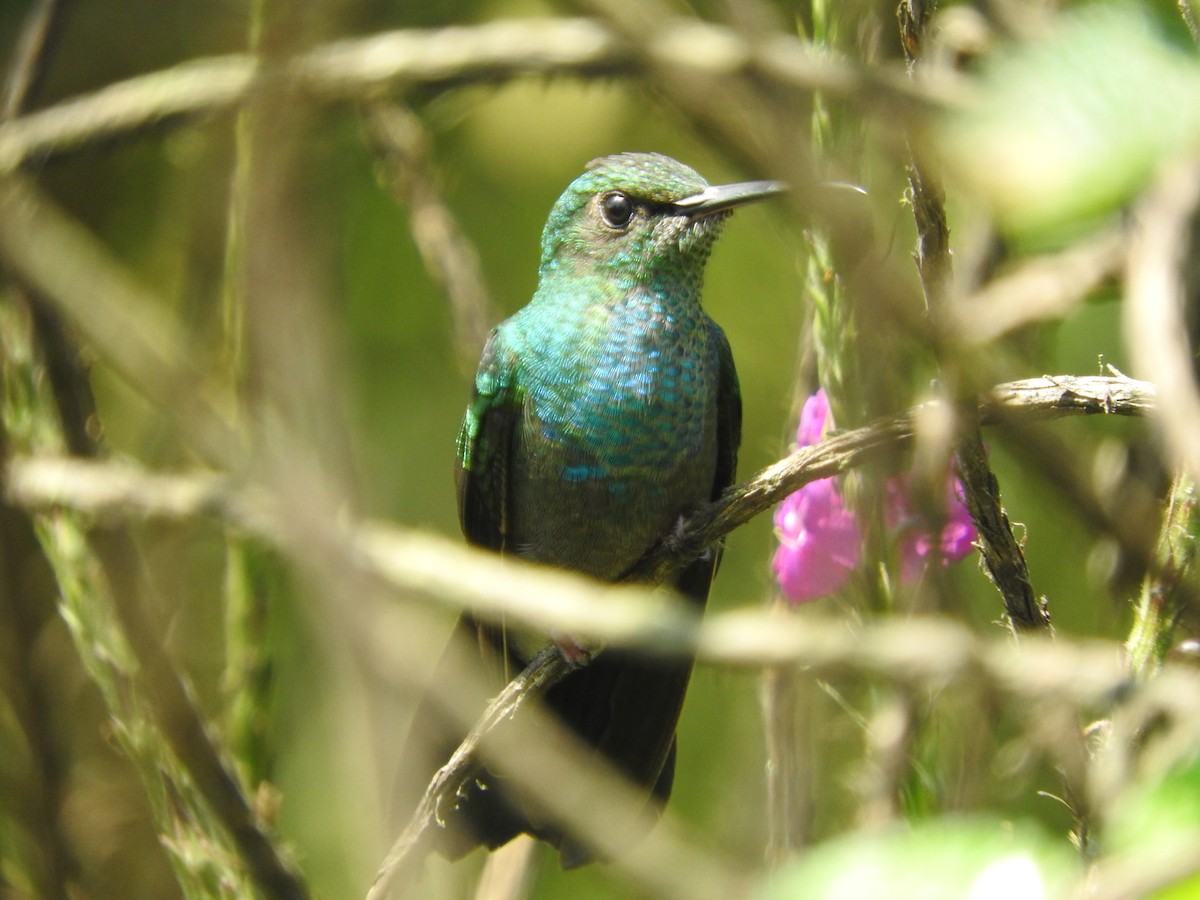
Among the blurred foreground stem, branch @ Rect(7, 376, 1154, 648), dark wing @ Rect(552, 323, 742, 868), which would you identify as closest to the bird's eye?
dark wing @ Rect(552, 323, 742, 868)

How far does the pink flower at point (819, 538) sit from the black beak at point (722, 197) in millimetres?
497

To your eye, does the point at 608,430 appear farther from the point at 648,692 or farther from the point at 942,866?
the point at 942,866

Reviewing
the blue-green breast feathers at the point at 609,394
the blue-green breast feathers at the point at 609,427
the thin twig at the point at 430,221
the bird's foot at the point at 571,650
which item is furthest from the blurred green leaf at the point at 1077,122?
the thin twig at the point at 430,221

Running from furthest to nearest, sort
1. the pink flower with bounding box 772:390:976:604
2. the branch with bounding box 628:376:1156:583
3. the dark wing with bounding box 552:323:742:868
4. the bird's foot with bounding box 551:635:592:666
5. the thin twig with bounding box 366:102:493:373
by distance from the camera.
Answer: the thin twig with bounding box 366:102:493:373
the dark wing with bounding box 552:323:742:868
the bird's foot with bounding box 551:635:592:666
the pink flower with bounding box 772:390:976:604
the branch with bounding box 628:376:1156:583

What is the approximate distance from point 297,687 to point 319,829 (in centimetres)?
55

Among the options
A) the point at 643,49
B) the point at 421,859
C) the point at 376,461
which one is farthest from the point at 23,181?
the point at 376,461

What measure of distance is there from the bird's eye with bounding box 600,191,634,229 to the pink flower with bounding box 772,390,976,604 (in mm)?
784

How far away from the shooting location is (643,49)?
0.80 metres

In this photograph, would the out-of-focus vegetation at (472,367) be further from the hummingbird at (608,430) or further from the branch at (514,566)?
the hummingbird at (608,430)

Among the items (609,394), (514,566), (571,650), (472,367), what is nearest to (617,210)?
(609,394)

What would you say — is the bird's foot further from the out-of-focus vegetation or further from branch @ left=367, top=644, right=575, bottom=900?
the out-of-focus vegetation

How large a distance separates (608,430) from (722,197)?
0.54 meters

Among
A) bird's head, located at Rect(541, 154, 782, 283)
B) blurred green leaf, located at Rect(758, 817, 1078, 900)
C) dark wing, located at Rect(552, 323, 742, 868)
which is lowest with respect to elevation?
dark wing, located at Rect(552, 323, 742, 868)

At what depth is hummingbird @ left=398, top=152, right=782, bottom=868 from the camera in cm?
268
